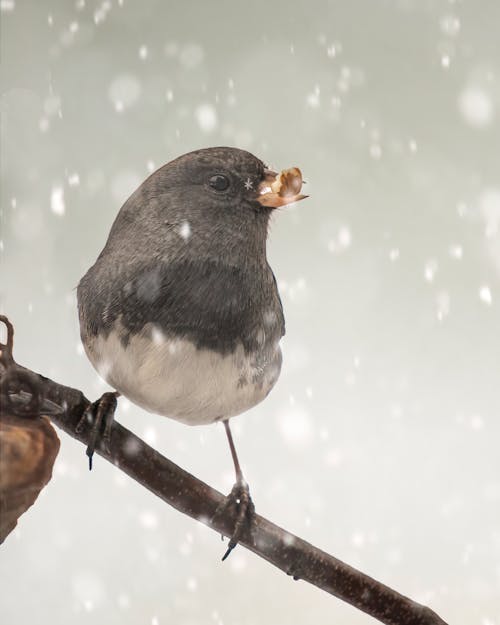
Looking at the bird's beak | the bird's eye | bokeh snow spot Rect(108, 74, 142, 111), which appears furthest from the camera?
bokeh snow spot Rect(108, 74, 142, 111)

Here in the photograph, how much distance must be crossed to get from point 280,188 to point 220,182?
10cm

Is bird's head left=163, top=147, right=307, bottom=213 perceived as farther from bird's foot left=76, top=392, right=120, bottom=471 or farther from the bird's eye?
bird's foot left=76, top=392, right=120, bottom=471

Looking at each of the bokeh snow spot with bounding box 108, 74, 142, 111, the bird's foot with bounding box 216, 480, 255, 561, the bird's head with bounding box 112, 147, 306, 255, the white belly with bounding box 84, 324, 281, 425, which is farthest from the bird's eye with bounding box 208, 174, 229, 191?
the bokeh snow spot with bounding box 108, 74, 142, 111

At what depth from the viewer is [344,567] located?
2.60 ft

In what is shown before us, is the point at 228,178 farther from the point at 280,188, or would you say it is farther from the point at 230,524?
the point at 230,524

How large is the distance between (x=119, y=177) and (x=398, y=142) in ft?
2.04

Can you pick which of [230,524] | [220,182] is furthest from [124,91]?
[230,524]

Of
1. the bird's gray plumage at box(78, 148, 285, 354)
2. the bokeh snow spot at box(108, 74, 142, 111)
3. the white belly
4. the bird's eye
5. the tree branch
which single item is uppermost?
the bokeh snow spot at box(108, 74, 142, 111)

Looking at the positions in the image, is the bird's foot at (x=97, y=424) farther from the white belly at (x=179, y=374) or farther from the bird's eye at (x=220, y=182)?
→ the bird's eye at (x=220, y=182)

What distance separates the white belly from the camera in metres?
0.73

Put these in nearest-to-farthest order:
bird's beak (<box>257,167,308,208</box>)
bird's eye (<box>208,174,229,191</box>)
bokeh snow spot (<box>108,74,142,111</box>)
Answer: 1. bird's beak (<box>257,167,308,208</box>)
2. bird's eye (<box>208,174,229,191</box>)
3. bokeh snow spot (<box>108,74,142,111</box>)

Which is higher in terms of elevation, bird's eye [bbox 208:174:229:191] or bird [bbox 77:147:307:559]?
bird's eye [bbox 208:174:229:191]

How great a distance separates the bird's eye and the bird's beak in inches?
1.3

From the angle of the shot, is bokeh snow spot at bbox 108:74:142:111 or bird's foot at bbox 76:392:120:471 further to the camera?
bokeh snow spot at bbox 108:74:142:111
